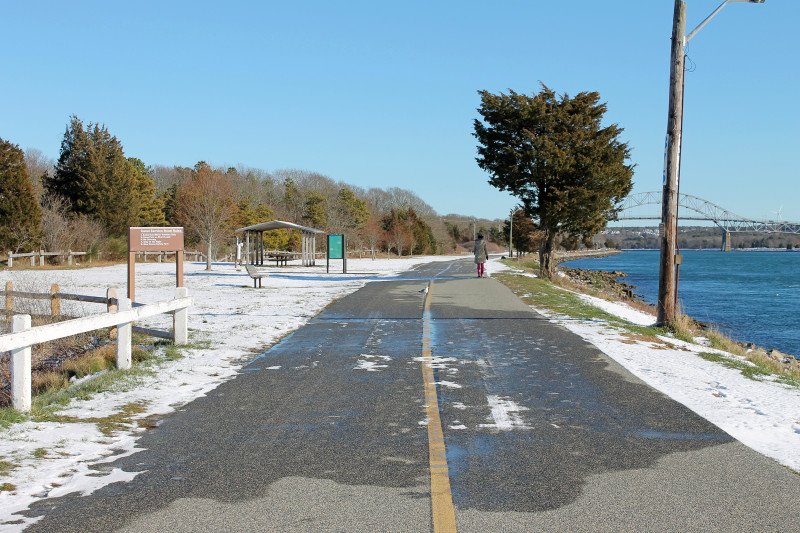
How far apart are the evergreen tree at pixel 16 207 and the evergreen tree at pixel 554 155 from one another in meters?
29.9

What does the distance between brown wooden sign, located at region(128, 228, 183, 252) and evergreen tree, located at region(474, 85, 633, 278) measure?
20.6 m

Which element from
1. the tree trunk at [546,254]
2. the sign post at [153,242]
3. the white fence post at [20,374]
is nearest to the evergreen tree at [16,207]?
the tree trunk at [546,254]

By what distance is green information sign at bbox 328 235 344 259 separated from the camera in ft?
134

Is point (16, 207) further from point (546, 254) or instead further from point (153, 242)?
point (153, 242)

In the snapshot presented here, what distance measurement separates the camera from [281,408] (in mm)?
7176

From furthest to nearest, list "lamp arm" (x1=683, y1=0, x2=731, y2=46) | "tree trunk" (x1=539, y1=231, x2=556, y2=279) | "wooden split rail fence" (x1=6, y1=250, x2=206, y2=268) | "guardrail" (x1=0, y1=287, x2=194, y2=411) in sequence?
"wooden split rail fence" (x1=6, y1=250, x2=206, y2=268)
"tree trunk" (x1=539, y1=231, x2=556, y2=279)
"lamp arm" (x1=683, y1=0, x2=731, y2=46)
"guardrail" (x1=0, y1=287, x2=194, y2=411)

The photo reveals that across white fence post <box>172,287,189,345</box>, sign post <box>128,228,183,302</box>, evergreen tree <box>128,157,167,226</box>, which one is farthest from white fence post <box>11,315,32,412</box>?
evergreen tree <box>128,157,167,226</box>

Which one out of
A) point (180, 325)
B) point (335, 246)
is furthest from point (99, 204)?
point (180, 325)

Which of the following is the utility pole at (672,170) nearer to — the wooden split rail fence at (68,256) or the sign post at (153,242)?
the sign post at (153,242)

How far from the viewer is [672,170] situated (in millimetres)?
13812

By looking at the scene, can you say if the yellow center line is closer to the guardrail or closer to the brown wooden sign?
the guardrail

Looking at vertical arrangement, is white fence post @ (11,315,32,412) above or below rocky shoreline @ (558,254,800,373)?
above

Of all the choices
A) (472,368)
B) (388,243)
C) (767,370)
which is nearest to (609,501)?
(472,368)

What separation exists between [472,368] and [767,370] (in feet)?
15.3
